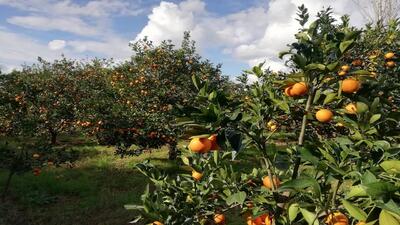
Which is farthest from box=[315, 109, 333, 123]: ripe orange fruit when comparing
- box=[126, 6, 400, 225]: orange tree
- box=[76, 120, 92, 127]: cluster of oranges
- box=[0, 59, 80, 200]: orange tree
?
box=[76, 120, 92, 127]: cluster of oranges

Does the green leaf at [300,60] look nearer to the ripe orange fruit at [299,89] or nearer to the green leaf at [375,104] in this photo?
the ripe orange fruit at [299,89]

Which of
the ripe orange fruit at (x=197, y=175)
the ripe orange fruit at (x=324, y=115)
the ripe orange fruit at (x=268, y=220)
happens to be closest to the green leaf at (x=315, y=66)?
the ripe orange fruit at (x=324, y=115)

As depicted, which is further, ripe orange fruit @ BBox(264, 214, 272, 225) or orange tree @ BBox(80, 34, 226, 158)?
orange tree @ BBox(80, 34, 226, 158)

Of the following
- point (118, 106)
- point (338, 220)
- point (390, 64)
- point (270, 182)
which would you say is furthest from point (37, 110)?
point (338, 220)

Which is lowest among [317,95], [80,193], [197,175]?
[80,193]

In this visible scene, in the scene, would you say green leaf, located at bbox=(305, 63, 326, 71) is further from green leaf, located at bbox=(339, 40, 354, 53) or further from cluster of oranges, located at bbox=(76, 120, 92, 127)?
cluster of oranges, located at bbox=(76, 120, 92, 127)

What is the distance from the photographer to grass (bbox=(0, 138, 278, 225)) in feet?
24.6

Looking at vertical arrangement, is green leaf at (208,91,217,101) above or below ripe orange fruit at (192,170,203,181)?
above

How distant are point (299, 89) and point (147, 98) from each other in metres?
8.79

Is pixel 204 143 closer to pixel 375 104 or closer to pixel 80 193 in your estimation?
pixel 375 104

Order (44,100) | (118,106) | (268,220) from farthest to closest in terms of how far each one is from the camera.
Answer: (44,100) < (118,106) < (268,220)

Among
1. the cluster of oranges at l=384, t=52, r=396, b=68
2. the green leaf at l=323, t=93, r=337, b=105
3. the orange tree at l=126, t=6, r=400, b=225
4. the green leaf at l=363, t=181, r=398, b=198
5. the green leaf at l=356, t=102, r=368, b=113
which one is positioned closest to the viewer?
the green leaf at l=363, t=181, r=398, b=198

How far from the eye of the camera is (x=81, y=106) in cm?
1360

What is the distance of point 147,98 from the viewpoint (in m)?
10.8
